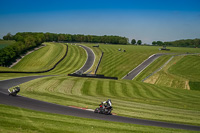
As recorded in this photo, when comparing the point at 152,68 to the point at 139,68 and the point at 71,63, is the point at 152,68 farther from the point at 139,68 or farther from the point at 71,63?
the point at 71,63

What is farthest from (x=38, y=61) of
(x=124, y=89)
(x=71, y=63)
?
(x=124, y=89)

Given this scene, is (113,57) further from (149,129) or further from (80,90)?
(149,129)

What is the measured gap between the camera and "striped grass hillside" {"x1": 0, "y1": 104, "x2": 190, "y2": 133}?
15.5 m

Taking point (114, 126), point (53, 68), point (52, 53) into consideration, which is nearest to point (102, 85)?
point (114, 126)

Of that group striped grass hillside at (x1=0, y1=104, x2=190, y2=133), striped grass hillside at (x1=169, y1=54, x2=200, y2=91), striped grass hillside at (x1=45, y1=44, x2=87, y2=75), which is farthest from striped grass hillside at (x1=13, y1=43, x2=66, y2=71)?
striped grass hillside at (x1=0, y1=104, x2=190, y2=133)

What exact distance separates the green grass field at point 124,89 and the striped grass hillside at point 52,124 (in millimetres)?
102

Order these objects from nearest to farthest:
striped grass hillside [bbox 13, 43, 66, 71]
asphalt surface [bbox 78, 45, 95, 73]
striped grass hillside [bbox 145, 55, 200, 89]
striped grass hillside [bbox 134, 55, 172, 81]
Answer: striped grass hillside [bbox 145, 55, 200, 89], striped grass hillside [bbox 134, 55, 172, 81], asphalt surface [bbox 78, 45, 95, 73], striped grass hillside [bbox 13, 43, 66, 71]

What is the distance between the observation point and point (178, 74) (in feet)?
241

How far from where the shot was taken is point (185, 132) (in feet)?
62.4

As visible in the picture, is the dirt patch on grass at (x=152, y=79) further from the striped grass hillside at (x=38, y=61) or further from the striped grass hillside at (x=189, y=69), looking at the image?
the striped grass hillside at (x=38, y=61)

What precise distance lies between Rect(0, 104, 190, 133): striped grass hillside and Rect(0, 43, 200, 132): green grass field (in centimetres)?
10

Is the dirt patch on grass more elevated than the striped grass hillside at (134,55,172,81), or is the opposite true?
the striped grass hillside at (134,55,172,81)

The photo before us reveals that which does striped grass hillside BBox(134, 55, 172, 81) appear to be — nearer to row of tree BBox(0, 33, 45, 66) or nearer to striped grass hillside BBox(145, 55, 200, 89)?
striped grass hillside BBox(145, 55, 200, 89)

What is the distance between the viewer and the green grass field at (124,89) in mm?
26244
